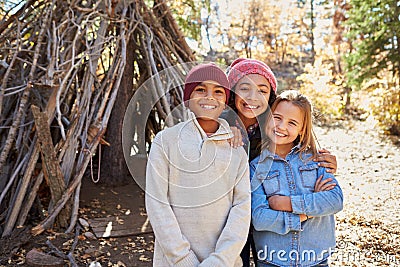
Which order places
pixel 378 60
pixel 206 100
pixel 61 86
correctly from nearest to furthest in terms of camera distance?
pixel 206 100, pixel 61 86, pixel 378 60

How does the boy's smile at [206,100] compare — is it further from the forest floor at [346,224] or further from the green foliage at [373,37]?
the green foliage at [373,37]

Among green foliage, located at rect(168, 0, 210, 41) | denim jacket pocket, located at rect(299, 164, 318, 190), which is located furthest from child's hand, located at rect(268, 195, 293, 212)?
green foliage, located at rect(168, 0, 210, 41)

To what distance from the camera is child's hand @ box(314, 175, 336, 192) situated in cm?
162

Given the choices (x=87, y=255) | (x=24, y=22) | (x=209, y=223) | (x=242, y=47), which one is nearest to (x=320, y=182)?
(x=209, y=223)

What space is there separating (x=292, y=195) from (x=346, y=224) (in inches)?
96.0

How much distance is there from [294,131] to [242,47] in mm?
11728

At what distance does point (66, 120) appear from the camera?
3.32 meters

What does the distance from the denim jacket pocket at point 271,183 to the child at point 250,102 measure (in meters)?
0.12

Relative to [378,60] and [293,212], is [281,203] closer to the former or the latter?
[293,212]

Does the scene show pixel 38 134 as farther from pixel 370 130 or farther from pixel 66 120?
pixel 370 130

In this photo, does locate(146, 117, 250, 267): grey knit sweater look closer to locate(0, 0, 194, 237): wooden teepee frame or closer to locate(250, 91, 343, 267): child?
locate(250, 91, 343, 267): child

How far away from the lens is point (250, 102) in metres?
1.75

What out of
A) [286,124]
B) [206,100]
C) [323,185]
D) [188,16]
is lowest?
[323,185]

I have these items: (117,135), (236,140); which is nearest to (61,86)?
(117,135)
